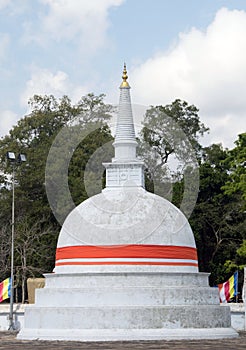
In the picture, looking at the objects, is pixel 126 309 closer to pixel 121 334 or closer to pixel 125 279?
pixel 121 334

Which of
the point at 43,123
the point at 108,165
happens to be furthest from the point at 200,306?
the point at 43,123

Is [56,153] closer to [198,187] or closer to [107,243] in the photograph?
[198,187]

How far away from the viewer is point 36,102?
54375 millimetres

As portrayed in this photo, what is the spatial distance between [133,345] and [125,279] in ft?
14.3

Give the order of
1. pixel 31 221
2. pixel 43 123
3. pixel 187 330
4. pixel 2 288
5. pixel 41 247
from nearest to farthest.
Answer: pixel 187 330 → pixel 2 288 → pixel 41 247 → pixel 31 221 → pixel 43 123

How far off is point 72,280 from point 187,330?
195 inches

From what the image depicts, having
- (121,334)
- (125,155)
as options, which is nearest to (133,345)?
(121,334)

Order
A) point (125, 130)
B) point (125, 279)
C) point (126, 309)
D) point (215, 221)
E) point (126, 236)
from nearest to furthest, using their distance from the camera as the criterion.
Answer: point (126, 309)
point (125, 279)
point (126, 236)
point (125, 130)
point (215, 221)

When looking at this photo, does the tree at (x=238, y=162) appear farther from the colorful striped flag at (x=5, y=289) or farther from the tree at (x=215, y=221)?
the colorful striped flag at (x=5, y=289)

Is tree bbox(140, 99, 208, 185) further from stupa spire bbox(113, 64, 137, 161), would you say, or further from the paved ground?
the paved ground

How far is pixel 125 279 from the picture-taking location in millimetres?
28016

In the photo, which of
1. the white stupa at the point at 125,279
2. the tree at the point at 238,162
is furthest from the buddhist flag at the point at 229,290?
the white stupa at the point at 125,279

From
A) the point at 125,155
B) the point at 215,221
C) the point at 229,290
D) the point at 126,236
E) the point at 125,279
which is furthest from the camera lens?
the point at 215,221

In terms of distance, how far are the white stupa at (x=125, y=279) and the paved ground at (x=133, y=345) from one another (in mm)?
1062
